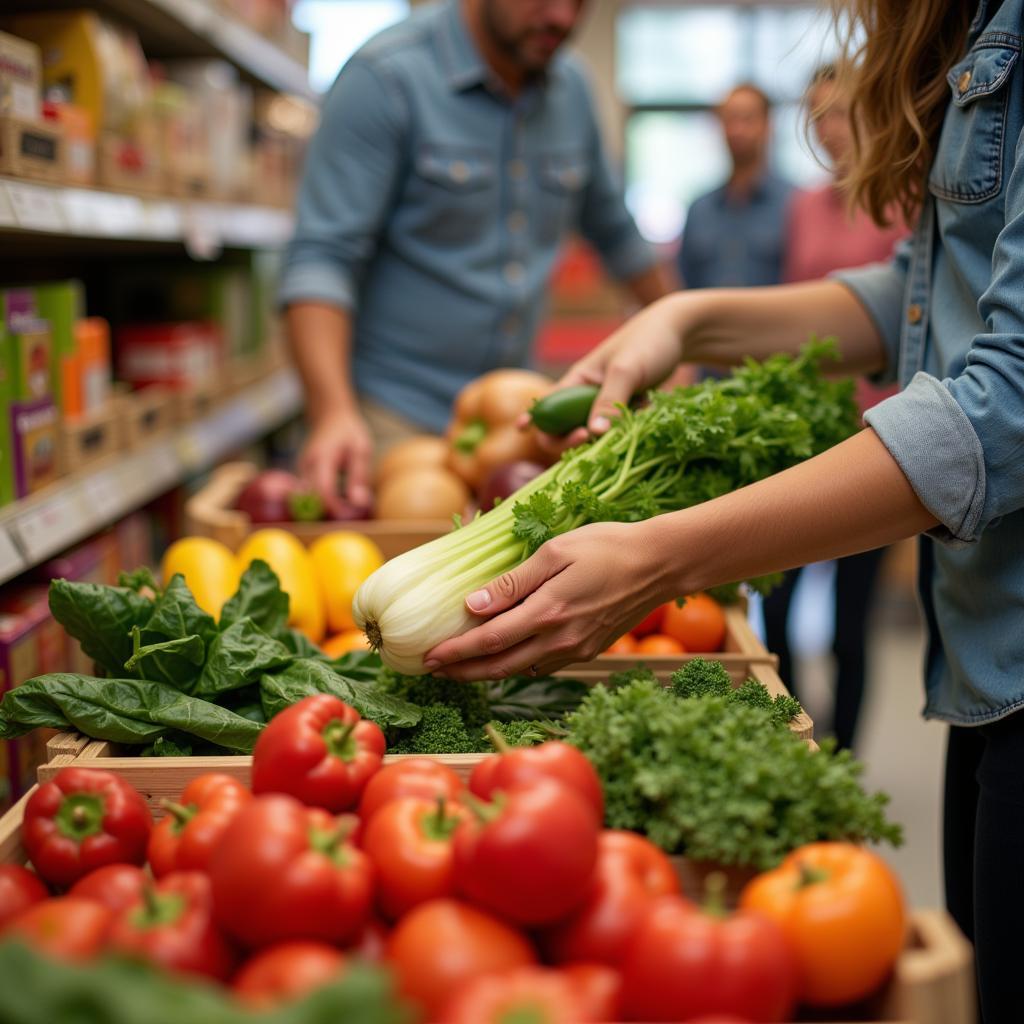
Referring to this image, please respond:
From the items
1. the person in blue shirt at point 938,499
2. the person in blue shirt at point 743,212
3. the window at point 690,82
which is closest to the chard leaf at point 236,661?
the person in blue shirt at point 938,499

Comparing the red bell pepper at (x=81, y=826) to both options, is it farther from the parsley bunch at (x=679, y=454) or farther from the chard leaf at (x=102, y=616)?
the parsley bunch at (x=679, y=454)

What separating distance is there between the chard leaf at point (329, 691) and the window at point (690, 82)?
7.35 metres

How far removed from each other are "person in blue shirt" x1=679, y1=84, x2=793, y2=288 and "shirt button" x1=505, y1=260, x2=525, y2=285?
81.4 inches

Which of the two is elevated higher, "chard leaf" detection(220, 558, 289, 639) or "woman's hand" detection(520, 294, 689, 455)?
"woman's hand" detection(520, 294, 689, 455)

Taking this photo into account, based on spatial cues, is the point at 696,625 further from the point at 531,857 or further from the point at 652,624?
the point at 531,857

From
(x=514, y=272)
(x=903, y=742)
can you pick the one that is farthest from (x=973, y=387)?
(x=903, y=742)

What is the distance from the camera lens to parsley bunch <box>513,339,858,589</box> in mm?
1513

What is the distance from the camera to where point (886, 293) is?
189 cm

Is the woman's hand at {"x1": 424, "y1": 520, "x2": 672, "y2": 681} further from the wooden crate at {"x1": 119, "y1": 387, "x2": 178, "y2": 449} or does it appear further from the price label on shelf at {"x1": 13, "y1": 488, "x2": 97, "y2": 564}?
the wooden crate at {"x1": 119, "y1": 387, "x2": 178, "y2": 449}

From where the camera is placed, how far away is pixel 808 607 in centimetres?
601

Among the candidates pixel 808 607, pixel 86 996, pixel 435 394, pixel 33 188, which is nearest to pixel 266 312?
pixel 435 394

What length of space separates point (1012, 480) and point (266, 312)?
3.49 metres

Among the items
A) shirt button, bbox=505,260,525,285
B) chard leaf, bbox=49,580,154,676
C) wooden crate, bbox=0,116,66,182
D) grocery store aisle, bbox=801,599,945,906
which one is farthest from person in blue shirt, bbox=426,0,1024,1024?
shirt button, bbox=505,260,525,285

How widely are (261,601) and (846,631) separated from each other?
2476 millimetres
